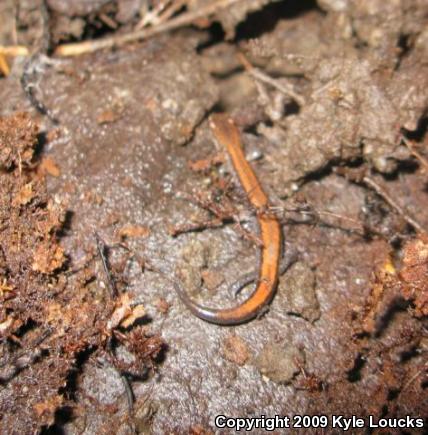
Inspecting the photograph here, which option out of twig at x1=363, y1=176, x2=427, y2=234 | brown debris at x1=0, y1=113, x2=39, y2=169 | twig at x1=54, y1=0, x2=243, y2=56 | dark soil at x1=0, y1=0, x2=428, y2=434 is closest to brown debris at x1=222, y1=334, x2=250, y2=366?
dark soil at x1=0, y1=0, x2=428, y2=434

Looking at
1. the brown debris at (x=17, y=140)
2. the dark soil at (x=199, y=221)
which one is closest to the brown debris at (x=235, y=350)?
the dark soil at (x=199, y=221)

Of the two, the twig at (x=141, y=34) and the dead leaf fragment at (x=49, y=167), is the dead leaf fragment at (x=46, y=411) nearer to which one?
the dead leaf fragment at (x=49, y=167)

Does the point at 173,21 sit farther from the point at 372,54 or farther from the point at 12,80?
the point at 372,54

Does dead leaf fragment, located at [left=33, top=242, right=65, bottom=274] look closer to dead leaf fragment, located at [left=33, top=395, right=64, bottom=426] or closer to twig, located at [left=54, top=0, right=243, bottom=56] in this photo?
dead leaf fragment, located at [left=33, top=395, right=64, bottom=426]

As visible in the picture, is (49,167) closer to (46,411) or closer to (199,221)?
(199,221)

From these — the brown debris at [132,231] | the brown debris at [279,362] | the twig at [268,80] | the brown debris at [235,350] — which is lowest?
the brown debris at [279,362]
